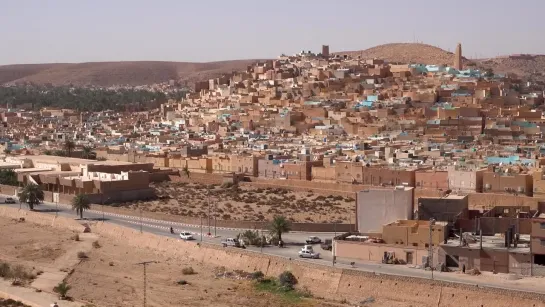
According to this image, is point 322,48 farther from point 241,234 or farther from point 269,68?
point 241,234

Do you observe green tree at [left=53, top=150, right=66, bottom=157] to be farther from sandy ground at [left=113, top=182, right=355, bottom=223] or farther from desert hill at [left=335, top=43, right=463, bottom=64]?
desert hill at [left=335, top=43, right=463, bottom=64]

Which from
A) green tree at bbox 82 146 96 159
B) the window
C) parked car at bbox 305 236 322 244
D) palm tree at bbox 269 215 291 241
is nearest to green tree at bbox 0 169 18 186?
green tree at bbox 82 146 96 159

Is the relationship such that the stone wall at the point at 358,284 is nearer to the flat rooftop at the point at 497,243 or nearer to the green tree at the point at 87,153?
the flat rooftop at the point at 497,243

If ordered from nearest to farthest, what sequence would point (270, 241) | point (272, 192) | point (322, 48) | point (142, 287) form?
point (142, 287)
point (270, 241)
point (272, 192)
point (322, 48)

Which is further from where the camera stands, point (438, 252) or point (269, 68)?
point (269, 68)

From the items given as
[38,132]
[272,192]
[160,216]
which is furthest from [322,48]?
[160,216]

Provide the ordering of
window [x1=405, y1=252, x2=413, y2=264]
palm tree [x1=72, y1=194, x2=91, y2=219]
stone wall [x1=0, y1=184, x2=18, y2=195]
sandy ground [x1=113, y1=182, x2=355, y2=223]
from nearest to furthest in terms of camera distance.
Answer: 1. window [x1=405, y1=252, x2=413, y2=264]
2. palm tree [x1=72, y1=194, x2=91, y2=219]
3. sandy ground [x1=113, y1=182, x2=355, y2=223]
4. stone wall [x1=0, y1=184, x2=18, y2=195]

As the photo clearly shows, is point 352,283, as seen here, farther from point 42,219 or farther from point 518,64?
point 518,64
